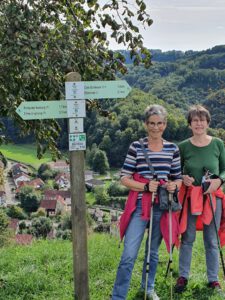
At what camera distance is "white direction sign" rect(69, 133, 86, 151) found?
114 inches

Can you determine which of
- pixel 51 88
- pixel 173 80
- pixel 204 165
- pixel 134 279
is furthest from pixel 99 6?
pixel 173 80

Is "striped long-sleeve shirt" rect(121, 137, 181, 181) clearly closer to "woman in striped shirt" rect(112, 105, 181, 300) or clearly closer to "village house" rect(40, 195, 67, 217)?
"woman in striped shirt" rect(112, 105, 181, 300)

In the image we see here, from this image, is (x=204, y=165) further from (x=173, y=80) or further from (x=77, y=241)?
(x=173, y=80)

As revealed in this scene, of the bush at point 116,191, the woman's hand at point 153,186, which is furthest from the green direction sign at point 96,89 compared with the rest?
the bush at point 116,191

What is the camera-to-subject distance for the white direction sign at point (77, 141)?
2908mm

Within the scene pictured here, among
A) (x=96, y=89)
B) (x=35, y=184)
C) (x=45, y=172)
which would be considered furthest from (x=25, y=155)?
(x=96, y=89)

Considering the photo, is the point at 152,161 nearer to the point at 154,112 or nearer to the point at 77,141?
the point at 154,112

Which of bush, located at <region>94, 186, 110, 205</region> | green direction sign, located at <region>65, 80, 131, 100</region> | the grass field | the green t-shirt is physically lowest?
bush, located at <region>94, 186, 110, 205</region>

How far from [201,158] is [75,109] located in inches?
47.6

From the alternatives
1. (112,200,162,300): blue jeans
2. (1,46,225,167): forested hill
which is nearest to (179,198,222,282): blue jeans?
(112,200,162,300): blue jeans

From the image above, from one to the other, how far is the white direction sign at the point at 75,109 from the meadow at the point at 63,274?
1.61m

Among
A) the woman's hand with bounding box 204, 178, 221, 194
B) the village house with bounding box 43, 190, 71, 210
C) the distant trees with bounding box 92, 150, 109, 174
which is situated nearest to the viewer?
the woman's hand with bounding box 204, 178, 221, 194

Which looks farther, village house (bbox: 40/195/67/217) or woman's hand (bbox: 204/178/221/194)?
village house (bbox: 40/195/67/217)

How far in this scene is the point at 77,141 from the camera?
9.62ft
